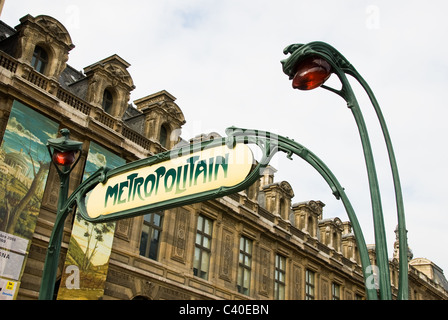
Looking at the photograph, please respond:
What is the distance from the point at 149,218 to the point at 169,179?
14.6m

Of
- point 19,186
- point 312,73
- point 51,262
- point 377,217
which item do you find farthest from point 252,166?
point 19,186

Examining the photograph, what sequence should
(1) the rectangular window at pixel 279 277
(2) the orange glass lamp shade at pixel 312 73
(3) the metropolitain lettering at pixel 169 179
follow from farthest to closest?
(1) the rectangular window at pixel 279 277 < (3) the metropolitain lettering at pixel 169 179 < (2) the orange glass lamp shade at pixel 312 73

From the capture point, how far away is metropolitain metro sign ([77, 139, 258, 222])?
17.2 feet

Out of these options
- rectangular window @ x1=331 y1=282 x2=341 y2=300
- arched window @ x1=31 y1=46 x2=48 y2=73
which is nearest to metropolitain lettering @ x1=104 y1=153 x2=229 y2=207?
arched window @ x1=31 y1=46 x2=48 y2=73

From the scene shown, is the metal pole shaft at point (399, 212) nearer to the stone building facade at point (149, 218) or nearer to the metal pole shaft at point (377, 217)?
the metal pole shaft at point (377, 217)

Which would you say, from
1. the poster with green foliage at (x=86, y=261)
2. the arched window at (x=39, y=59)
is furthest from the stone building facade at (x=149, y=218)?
the poster with green foliage at (x=86, y=261)

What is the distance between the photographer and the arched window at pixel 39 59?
1809 centimetres

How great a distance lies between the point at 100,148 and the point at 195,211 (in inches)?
209

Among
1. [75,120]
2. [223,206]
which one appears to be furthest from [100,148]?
[223,206]

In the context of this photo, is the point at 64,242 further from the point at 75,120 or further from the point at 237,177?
the point at 237,177

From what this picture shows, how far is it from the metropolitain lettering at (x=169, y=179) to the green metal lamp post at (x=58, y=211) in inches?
35.0

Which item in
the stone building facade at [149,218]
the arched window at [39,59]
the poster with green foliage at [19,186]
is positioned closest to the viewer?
the poster with green foliage at [19,186]

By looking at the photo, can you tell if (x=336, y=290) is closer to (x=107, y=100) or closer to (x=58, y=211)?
(x=107, y=100)

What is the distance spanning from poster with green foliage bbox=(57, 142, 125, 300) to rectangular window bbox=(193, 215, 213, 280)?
4945mm
